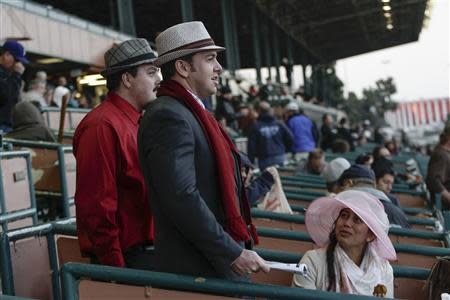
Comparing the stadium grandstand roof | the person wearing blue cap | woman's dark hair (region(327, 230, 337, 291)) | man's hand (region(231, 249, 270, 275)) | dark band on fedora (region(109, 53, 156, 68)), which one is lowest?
woman's dark hair (region(327, 230, 337, 291))

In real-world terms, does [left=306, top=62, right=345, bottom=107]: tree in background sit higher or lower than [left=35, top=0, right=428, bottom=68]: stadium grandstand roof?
lower

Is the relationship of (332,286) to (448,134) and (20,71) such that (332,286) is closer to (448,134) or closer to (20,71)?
Result: (20,71)

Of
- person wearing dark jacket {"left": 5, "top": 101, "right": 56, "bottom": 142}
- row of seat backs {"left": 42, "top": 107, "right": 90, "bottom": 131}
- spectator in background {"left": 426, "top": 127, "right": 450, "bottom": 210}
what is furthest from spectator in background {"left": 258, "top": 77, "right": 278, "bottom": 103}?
person wearing dark jacket {"left": 5, "top": 101, "right": 56, "bottom": 142}

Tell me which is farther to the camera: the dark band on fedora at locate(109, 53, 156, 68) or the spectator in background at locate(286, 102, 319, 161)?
the spectator in background at locate(286, 102, 319, 161)

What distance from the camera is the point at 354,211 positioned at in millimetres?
4160

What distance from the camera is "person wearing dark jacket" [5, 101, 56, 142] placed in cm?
812

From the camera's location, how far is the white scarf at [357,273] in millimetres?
4020

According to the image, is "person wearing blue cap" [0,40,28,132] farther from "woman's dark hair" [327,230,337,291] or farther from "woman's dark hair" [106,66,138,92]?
"woman's dark hair" [327,230,337,291]

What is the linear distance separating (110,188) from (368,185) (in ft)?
10.9

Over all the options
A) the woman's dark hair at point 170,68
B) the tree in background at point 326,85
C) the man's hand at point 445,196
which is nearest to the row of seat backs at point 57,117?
the man's hand at point 445,196

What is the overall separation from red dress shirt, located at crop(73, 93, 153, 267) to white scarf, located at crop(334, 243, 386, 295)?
989 mm

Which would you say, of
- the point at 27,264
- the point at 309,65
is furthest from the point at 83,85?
the point at 309,65

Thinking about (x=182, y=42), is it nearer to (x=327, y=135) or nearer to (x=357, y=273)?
(x=357, y=273)

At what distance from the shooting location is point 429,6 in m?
29.0
